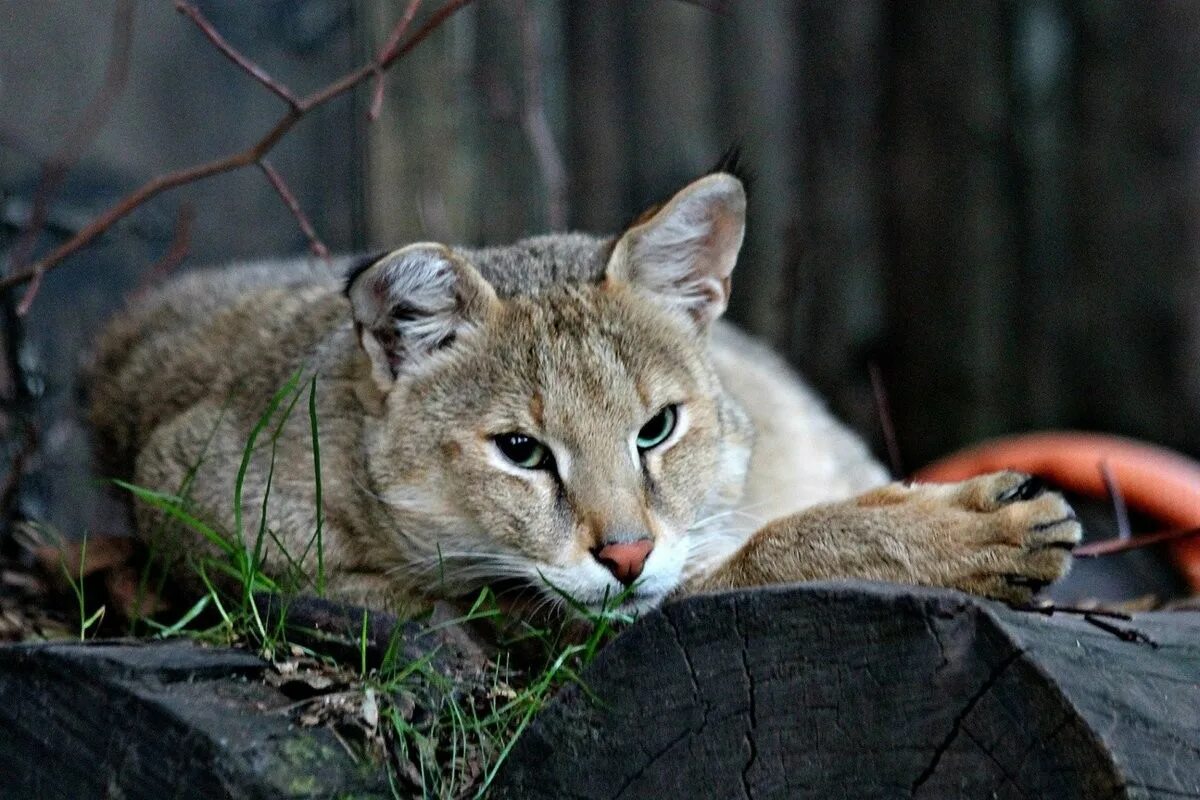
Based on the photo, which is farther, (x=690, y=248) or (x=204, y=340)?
(x=204, y=340)

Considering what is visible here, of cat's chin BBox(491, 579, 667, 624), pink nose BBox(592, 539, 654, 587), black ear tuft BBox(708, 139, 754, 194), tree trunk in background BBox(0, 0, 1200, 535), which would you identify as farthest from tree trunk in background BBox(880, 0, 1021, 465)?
pink nose BBox(592, 539, 654, 587)

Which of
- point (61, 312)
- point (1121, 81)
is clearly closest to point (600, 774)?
point (61, 312)

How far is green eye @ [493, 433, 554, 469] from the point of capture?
3846 millimetres

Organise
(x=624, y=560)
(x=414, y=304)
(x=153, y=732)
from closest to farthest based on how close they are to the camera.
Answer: (x=153, y=732) → (x=624, y=560) → (x=414, y=304)

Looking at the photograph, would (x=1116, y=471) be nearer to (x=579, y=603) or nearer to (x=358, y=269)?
(x=579, y=603)

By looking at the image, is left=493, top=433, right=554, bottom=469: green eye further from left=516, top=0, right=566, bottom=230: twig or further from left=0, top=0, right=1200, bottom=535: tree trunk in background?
left=0, top=0, right=1200, bottom=535: tree trunk in background

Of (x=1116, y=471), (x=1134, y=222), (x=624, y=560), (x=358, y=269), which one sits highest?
(x=358, y=269)

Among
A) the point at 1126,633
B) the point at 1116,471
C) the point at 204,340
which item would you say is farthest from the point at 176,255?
the point at 1126,633

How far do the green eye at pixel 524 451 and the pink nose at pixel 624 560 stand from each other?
1.18ft

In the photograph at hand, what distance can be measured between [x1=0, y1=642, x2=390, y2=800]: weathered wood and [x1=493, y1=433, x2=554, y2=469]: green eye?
94 cm

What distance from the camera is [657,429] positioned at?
160 inches

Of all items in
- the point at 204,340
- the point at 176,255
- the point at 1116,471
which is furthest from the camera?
the point at 1116,471

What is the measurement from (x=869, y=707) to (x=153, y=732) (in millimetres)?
1303

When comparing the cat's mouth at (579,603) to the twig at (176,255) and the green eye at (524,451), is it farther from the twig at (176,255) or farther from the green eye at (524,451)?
the twig at (176,255)
